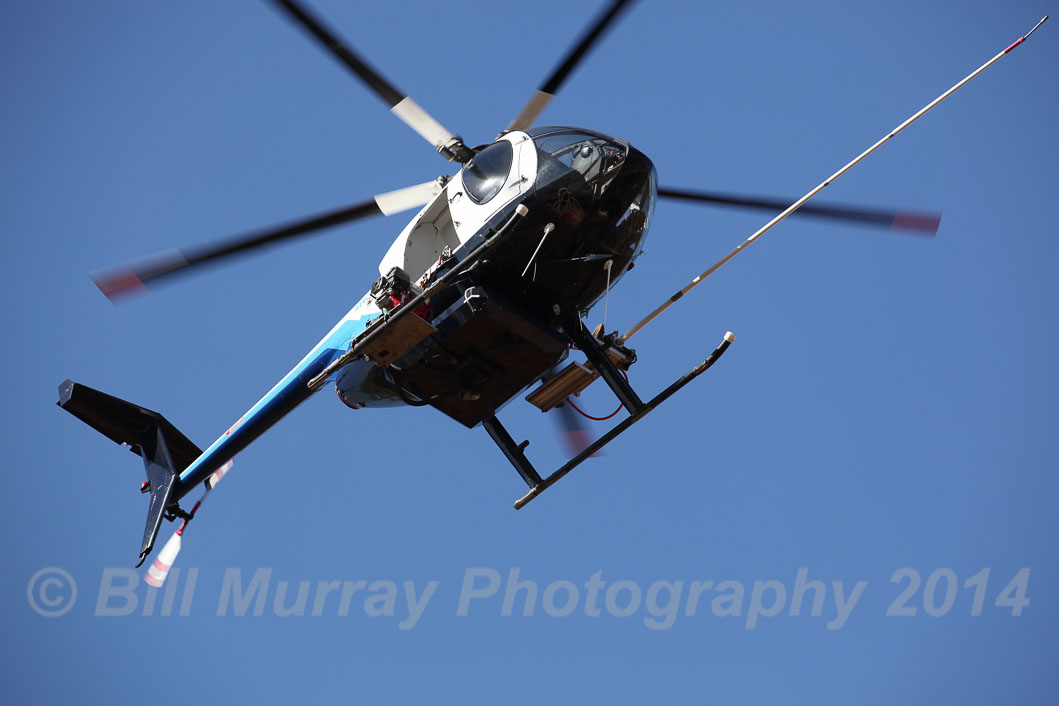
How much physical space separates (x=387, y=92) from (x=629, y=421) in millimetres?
4267

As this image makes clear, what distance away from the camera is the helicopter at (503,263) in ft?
37.0

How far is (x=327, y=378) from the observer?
12.7m

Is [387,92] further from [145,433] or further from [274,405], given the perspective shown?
[145,433]

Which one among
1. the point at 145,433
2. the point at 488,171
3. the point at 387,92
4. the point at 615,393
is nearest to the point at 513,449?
the point at 615,393

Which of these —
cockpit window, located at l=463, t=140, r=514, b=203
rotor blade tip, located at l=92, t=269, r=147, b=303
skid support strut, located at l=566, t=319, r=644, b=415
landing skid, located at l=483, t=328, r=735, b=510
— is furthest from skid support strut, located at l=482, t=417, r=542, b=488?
rotor blade tip, located at l=92, t=269, r=147, b=303

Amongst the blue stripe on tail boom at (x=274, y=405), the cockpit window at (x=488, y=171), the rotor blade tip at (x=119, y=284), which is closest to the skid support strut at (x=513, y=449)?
the blue stripe on tail boom at (x=274, y=405)

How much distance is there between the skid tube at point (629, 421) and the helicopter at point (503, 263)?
0.01 metres

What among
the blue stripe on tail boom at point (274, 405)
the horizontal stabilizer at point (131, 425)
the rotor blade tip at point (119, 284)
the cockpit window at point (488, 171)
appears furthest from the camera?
the horizontal stabilizer at point (131, 425)

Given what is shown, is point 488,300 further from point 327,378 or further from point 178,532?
point 178,532

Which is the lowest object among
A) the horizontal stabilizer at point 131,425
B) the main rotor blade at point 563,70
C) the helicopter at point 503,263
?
the horizontal stabilizer at point 131,425

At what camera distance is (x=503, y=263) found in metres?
11.5

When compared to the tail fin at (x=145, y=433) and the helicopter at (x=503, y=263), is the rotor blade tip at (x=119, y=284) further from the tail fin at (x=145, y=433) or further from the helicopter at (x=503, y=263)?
the tail fin at (x=145, y=433)

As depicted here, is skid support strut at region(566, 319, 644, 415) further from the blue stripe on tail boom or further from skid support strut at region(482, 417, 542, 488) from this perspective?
the blue stripe on tail boom

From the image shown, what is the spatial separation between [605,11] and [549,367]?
3.67m
